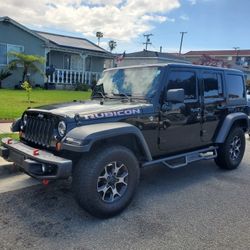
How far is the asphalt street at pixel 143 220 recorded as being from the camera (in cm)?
360

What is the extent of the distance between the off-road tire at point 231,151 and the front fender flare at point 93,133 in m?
2.67

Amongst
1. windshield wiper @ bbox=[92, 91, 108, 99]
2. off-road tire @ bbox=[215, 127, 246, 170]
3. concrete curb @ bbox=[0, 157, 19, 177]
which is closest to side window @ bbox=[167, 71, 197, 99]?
windshield wiper @ bbox=[92, 91, 108, 99]

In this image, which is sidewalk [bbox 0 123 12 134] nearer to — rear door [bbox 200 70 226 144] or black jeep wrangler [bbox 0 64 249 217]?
black jeep wrangler [bbox 0 64 249 217]

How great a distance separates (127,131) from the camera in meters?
4.34

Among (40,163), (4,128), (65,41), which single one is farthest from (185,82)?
(65,41)

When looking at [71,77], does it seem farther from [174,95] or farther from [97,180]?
[97,180]

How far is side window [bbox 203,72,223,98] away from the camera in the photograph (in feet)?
19.7

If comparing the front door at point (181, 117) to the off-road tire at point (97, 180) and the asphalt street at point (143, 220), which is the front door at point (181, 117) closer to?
the asphalt street at point (143, 220)

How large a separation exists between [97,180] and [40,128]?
3.61 feet

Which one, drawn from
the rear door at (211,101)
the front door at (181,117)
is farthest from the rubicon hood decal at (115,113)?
the rear door at (211,101)

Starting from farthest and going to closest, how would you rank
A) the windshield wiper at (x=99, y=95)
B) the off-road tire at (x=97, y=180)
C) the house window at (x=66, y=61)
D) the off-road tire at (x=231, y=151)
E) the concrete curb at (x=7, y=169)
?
the house window at (x=66, y=61), the off-road tire at (x=231, y=151), the windshield wiper at (x=99, y=95), the concrete curb at (x=7, y=169), the off-road tire at (x=97, y=180)

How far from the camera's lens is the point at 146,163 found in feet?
15.9

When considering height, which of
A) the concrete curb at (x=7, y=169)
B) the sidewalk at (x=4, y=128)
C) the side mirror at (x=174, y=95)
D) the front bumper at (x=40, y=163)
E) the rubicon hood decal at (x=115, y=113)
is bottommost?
the concrete curb at (x=7, y=169)

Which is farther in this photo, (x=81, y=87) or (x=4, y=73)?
(x=81, y=87)
